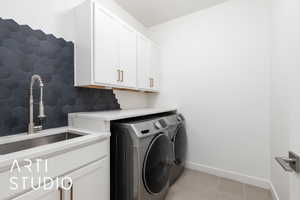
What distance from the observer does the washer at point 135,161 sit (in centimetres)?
129

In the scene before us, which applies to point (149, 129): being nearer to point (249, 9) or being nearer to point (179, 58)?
point (179, 58)

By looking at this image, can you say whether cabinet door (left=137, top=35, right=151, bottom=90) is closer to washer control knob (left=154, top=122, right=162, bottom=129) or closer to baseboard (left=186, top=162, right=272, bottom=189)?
washer control knob (left=154, top=122, right=162, bottom=129)

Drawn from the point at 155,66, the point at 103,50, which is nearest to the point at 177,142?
the point at 155,66

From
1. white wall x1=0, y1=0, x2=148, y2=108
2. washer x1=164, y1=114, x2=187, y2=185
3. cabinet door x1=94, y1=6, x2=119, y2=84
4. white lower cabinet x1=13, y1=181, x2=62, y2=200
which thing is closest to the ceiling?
cabinet door x1=94, y1=6, x2=119, y2=84

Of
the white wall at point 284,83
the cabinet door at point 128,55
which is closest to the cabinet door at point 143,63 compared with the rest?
the cabinet door at point 128,55

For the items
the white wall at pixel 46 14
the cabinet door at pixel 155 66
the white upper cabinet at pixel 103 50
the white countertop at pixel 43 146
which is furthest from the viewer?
the cabinet door at pixel 155 66

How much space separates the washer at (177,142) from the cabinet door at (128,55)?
716 mm

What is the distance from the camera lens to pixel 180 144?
7.26ft

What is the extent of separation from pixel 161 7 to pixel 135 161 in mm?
2265

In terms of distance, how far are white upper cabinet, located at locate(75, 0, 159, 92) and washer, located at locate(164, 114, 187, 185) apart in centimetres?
75

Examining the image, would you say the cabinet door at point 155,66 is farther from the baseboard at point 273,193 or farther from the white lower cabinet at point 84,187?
the baseboard at point 273,193

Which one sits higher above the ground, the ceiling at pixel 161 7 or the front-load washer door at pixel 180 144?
the ceiling at pixel 161 7

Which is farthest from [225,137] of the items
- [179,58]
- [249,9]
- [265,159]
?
[249,9]

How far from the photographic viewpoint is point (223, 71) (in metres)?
2.18
